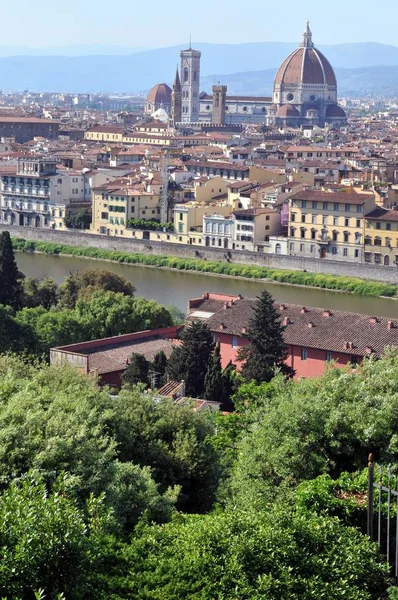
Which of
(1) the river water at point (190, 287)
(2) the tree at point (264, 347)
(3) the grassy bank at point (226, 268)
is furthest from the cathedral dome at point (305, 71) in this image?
(2) the tree at point (264, 347)

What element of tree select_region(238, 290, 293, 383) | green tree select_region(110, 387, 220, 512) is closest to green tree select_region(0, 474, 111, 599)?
green tree select_region(110, 387, 220, 512)

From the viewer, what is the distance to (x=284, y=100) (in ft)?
246

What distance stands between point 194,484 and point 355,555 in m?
2.60

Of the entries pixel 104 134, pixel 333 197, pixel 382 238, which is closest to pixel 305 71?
pixel 104 134

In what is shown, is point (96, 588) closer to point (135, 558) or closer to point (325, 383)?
point (135, 558)

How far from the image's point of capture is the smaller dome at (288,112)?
68.8m

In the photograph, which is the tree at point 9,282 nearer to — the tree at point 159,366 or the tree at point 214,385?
the tree at point 159,366

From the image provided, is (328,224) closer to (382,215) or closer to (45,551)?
(382,215)

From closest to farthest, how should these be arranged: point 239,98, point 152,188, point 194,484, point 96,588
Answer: point 96,588 → point 194,484 → point 152,188 → point 239,98

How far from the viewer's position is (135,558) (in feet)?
16.8

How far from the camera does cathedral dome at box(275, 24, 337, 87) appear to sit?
7444 cm

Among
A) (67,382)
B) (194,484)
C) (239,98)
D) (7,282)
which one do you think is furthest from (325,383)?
(239,98)

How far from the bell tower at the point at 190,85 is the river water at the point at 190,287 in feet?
160

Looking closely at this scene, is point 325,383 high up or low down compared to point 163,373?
up
